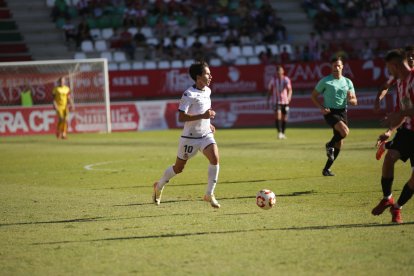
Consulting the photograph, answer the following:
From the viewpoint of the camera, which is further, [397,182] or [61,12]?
[61,12]

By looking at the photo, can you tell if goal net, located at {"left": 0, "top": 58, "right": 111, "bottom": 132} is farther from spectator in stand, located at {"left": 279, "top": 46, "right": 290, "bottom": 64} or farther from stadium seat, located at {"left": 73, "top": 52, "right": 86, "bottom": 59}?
spectator in stand, located at {"left": 279, "top": 46, "right": 290, "bottom": 64}

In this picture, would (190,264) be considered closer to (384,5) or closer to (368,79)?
(368,79)

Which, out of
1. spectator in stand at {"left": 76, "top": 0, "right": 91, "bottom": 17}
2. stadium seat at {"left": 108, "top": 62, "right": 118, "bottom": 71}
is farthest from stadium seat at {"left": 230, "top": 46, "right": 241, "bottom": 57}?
spectator in stand at {"left": 76, "top": 0, "right": 91, "bottom": 17}

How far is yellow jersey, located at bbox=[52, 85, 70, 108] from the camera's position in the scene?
103ft

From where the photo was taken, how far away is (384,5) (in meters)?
43.1

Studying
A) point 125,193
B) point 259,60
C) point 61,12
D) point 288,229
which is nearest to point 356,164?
point 125,193

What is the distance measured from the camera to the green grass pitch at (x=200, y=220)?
839cm

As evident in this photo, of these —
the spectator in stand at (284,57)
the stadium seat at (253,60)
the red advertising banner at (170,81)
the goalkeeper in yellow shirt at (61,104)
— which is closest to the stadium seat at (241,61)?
the stadium seat at (253,60)

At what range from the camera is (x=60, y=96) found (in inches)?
1241

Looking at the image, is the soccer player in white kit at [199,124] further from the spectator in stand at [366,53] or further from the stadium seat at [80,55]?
the spectator in stand at [366,53]

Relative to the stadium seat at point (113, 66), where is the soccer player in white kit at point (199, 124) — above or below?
above

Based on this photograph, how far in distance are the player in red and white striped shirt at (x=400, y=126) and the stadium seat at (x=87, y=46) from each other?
30.2 metres

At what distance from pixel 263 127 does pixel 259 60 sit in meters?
5.36

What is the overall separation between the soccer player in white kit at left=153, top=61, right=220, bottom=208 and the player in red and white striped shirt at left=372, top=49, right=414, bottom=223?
9.01 feet
